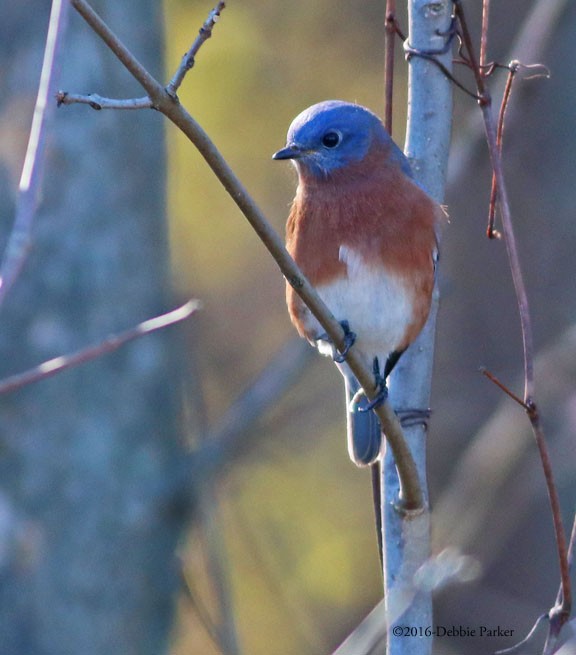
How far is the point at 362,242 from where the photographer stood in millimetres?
3779

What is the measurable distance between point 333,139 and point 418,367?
0.99 meters

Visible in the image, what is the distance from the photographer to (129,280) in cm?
530

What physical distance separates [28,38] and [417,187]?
7.83 feet

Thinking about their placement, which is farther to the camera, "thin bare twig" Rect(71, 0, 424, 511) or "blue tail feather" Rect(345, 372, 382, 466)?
"blue tail feather" Rect(345, 372, 382, 466)

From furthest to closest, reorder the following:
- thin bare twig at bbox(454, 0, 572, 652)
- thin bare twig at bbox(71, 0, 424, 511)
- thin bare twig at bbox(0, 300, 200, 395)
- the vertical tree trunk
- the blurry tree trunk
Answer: the blurry tree trunk → the vertical tree trunk → thin bare twig at bbox(454, 0, 572, 652) → thin bare twig at bbox(71, 0, 424, 511) → thin bare twig at bbox(0, 300, 200, 395)

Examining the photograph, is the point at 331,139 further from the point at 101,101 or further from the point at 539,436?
the point at 101,101

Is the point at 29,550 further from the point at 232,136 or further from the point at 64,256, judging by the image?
the point at 232,136

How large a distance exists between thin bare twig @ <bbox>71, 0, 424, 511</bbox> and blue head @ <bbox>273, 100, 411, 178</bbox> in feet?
4.50

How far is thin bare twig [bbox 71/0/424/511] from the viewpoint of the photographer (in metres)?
1.81

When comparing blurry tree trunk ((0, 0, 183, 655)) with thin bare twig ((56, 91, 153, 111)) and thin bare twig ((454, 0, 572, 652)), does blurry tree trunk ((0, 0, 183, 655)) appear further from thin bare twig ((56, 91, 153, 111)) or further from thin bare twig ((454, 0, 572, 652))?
thin bare twig ((56, 91, 153, 111))

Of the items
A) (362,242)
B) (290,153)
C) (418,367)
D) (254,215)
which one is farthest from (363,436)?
(254,215)

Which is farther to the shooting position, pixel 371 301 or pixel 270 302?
pixel 270 302

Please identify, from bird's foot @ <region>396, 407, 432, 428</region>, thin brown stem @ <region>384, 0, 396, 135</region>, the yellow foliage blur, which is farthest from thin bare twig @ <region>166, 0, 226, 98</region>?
the yellow foliage blur

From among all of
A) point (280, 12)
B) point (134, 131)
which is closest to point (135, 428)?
point (134, 131)
